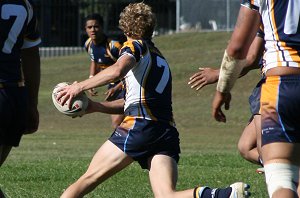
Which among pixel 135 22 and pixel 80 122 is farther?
pixel 80 122

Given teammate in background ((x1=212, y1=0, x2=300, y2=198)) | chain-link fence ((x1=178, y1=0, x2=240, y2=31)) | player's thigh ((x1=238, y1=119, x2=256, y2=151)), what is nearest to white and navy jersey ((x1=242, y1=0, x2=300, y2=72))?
teammate in background ((x1=212, y1=0, x2=300, y2=198))

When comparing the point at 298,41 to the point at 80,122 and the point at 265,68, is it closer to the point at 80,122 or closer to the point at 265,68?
the point at 265,68

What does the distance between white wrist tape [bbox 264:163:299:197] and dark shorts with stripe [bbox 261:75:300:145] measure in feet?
0.50

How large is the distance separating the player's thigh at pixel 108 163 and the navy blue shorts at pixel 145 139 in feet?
0.16

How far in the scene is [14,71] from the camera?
22.7ft

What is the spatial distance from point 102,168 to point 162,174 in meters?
0.50

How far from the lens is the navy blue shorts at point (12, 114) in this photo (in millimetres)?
6844

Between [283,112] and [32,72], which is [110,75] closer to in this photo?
[32,72]

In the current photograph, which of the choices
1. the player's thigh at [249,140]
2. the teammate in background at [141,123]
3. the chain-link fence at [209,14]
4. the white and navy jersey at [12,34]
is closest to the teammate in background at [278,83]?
the white and navy jersey at [12,34]

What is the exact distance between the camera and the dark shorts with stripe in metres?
5.98

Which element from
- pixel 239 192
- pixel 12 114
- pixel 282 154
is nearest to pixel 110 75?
pixel 12 114

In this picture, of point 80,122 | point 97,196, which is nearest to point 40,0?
point 80,122

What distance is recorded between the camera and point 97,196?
9984 mm

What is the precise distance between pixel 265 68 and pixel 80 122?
60.1ft
